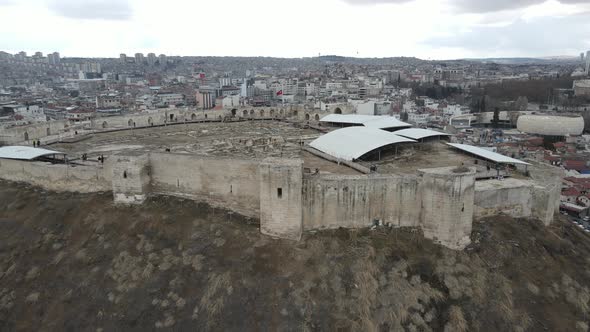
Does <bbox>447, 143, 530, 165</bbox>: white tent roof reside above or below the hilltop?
above

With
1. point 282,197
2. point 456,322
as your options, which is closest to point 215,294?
point 282,197

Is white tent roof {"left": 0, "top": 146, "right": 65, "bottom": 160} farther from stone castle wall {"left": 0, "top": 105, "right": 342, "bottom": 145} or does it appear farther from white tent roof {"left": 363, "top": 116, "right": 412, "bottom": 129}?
white tent roof {"left": 363, "top": 116, "right": 412, "bottom": 129}

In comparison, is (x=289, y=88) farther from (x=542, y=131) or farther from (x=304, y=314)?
(x=304, y=314)

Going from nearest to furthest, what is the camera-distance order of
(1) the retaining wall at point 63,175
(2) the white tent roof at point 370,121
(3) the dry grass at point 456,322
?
1. (3) the dry grass at point 456,322
2. (1) the retaining wall at point 63,175
3. (2) the white tent roof at point 370,121

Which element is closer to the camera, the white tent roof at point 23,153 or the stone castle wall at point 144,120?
the white tent roof at point 23,153

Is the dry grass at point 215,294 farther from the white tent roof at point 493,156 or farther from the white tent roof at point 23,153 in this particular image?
the white tent roof at point 493,156

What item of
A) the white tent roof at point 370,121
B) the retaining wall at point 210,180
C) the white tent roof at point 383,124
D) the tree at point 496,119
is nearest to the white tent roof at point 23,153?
the retaining wall at point 210,180

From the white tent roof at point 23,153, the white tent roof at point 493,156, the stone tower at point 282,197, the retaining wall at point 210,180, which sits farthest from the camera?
the white tent roof at point 23,153

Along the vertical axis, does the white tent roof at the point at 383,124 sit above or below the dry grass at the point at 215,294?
above

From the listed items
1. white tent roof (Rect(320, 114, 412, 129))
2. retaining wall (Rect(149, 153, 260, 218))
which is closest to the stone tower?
retaining wall (Rect(149, 153, 260, 218))
